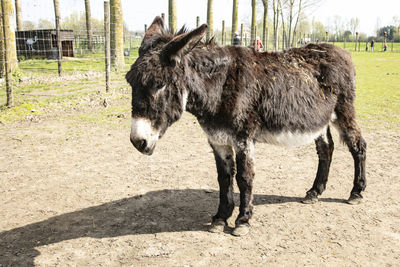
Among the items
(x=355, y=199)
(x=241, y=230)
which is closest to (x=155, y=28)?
(x=241, y=230)

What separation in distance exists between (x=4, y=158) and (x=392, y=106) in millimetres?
10643

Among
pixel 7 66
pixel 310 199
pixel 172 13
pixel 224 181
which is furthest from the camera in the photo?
pixel 172 13

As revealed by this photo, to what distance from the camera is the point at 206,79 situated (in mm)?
3195

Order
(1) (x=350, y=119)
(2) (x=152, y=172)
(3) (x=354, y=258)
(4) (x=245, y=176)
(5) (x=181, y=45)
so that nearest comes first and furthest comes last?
1. (5) (x=181, y=45)
2. (3) (x=354, y=258)
3. (4) (x=245, y=176)
4. (1) (x=350, y=119)
5. (2) (x=152, y=172)

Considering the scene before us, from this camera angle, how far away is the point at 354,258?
3.10 metres

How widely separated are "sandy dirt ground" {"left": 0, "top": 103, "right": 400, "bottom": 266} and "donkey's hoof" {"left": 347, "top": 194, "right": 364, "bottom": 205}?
0.35ft

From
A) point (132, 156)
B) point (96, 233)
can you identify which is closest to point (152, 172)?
point (132, 156)

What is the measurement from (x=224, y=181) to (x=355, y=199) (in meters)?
1.90

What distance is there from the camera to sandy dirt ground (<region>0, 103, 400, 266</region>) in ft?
10.4

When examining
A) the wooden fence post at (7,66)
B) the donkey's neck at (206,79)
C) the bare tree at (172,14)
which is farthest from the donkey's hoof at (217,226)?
the bare tree at (172,14)

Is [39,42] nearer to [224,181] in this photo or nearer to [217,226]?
[224,181]

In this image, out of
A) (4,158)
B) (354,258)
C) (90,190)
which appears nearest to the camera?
(354,258)

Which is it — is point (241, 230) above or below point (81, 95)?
below

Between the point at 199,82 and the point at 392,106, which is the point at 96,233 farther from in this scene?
the point at 392,106
